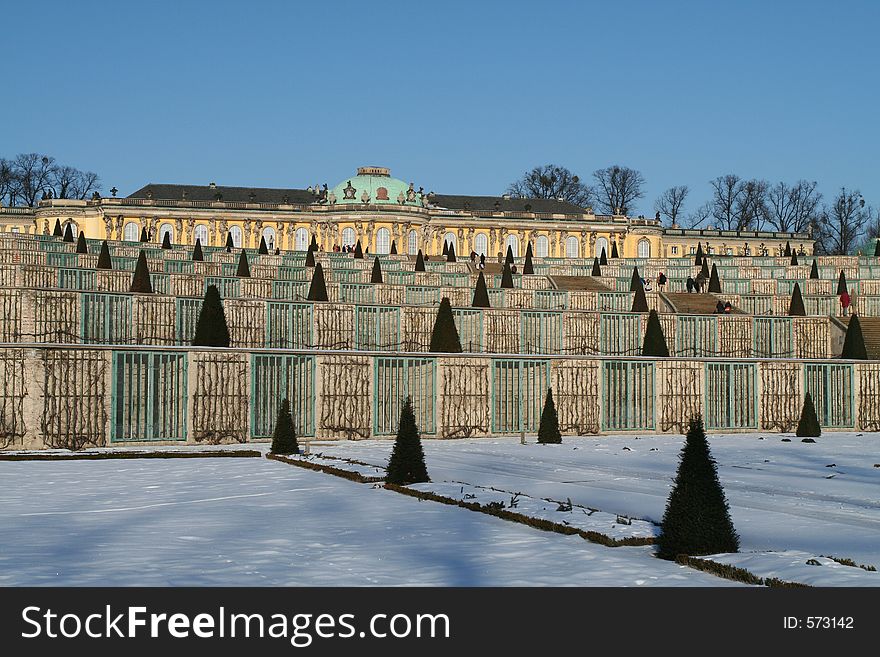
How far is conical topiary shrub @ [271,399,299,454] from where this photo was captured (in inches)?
1008

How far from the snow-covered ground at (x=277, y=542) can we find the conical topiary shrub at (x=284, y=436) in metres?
6.08

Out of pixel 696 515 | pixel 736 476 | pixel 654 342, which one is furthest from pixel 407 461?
pixel 654 342

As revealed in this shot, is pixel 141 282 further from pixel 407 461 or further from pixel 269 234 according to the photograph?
pixel 269 234

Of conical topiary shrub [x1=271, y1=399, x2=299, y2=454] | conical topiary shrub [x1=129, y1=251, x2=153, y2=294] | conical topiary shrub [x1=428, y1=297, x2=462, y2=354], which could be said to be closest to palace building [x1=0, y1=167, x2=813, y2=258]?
conical topiary shrub [x1=129, y1=251, x2=153, y2=294]

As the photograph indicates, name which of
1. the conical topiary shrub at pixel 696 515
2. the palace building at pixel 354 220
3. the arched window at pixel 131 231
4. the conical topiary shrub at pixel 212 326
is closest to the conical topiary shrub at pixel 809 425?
the conical topiary shrub at pixel 212 326

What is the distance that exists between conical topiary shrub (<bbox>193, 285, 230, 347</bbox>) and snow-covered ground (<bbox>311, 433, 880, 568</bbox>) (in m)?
5.93

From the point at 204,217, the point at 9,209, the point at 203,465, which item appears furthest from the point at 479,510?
the point at 9,209

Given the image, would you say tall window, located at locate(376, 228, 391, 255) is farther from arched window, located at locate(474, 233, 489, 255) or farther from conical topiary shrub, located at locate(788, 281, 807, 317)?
conical topiary shrub, located at locate(788, 281, 807, 317)

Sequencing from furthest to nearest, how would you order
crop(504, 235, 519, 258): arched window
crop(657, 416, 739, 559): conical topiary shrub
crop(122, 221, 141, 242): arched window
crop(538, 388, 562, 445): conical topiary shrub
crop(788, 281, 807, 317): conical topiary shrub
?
crop(504, 235, 519, 258): arched window, crop(122, 221, 141, 242): arched window, crop(788, 281, 807, 317): conical topiary shrub, crop(538, 388, 562, 445): conical topiary shrub, crop(657, 416, 739, 559): conical topiary shrub

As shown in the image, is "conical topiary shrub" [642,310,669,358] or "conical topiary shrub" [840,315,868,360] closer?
"conical topiary shrub" [642,310,669,358]

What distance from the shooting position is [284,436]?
2567 cm

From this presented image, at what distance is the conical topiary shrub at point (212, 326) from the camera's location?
32656 millimetres
